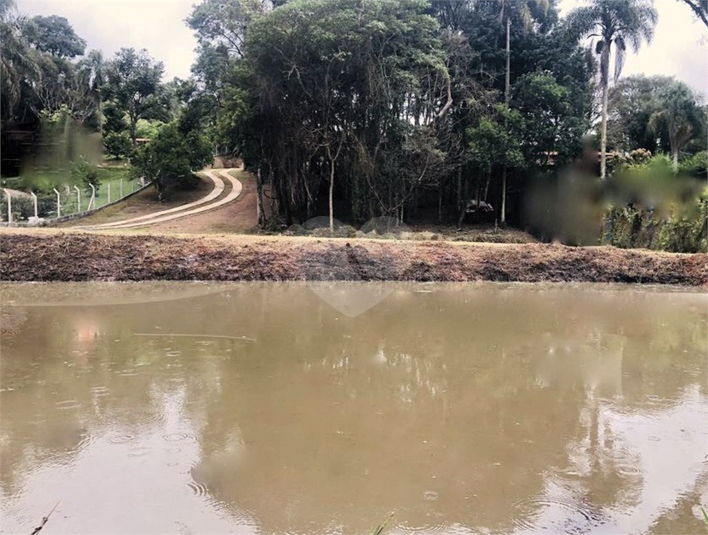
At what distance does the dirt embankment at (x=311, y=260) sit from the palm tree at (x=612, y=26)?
578 centimetres

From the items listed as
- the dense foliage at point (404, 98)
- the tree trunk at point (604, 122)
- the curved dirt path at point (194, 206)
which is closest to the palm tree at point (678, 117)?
the dense foliage at point (404, 98)

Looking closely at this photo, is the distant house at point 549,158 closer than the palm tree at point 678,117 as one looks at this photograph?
Yes

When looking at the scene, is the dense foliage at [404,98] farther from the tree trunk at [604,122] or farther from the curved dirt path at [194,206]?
the curved dirt path at [194,206]

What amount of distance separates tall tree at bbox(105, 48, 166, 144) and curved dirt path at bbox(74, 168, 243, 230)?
422 cm

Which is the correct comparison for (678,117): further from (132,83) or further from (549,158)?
(132,83)

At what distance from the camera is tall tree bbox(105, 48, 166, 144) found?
82.9 feet

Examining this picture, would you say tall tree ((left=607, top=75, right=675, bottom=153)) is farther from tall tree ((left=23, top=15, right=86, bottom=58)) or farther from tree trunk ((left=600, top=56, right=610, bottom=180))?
tall tree ((left=23, top=15, right=86, bottom=58))

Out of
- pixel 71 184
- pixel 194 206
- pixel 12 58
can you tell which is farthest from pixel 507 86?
pixel 12 58

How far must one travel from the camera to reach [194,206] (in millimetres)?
24688

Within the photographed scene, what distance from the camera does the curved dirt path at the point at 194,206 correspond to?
1966cm

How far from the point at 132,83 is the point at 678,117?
71.8 ft

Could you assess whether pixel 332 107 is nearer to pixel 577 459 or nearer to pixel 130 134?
pixel 130 134

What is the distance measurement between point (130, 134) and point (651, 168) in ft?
68.8

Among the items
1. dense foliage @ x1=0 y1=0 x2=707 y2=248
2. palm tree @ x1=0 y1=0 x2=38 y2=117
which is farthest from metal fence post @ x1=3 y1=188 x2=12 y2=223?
palm tree @ x1=0 y1=0 x2=38 y2=117
